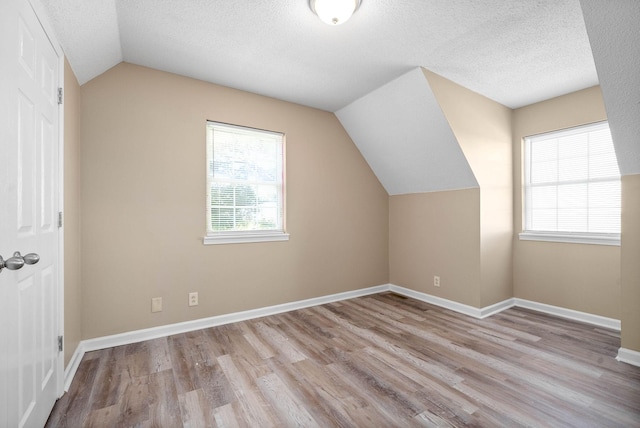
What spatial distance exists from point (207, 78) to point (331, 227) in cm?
219

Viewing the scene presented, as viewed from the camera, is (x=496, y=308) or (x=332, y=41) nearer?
(x=332, y=41)

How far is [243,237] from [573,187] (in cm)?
368

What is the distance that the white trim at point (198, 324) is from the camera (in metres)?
2.44

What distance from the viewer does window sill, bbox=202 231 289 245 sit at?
294 cm

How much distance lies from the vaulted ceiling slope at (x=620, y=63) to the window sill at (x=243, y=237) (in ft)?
9.60

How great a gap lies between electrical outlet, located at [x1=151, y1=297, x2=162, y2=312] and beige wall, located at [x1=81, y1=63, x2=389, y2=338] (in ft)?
0.13

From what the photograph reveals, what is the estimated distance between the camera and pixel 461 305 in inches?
133

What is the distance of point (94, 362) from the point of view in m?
2.21

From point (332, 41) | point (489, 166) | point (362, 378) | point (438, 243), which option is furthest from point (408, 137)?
point (362, 378)

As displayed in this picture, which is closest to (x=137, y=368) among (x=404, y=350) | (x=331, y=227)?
(x=404, y=350)

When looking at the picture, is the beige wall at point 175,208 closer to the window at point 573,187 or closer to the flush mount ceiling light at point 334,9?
the flush mount ceiling light at point 334,9

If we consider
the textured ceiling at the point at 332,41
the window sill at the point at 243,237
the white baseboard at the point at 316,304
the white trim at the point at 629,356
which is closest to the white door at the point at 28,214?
the textured ceiling at the point at 332,41

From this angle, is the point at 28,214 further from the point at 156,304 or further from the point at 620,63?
the point at 620,63

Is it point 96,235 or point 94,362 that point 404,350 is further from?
point 96,235
